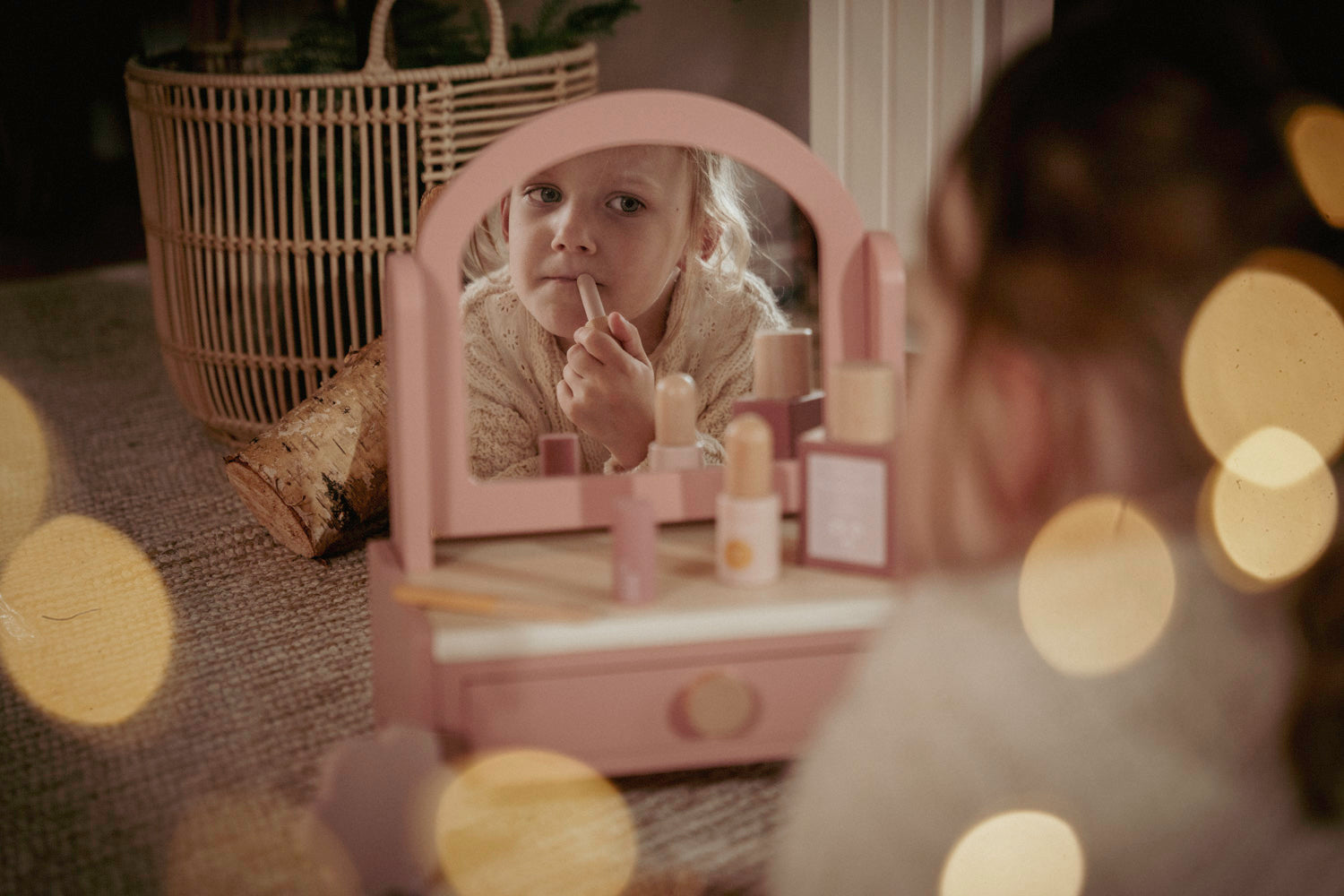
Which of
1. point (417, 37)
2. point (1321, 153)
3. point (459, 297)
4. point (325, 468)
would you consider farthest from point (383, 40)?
point (1321, 153)

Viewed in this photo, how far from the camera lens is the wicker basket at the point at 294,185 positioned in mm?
1387

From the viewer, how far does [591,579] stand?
76cm

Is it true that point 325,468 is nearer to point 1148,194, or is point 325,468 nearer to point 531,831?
point 531,831

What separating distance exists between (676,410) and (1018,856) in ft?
1.24

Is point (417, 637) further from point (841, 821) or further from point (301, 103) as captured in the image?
point (301, 103)

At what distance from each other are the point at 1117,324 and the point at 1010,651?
0.15m

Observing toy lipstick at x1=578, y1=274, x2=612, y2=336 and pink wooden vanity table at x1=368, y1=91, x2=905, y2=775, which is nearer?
pink wooden vanity table at x1=368, y1=91, x2=905, y2=775

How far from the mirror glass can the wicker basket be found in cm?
35

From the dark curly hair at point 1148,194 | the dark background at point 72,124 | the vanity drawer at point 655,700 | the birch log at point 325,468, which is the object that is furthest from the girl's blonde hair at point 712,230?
the dark background at point 72,124

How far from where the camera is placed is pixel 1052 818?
57 centimetres

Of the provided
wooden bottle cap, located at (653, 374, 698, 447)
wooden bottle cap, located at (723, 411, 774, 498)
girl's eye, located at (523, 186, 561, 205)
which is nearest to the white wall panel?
girl's eye, located at (523, 186, 561, 205)

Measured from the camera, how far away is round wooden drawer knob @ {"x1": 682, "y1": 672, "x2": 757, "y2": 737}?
715 mm

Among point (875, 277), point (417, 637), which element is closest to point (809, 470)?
point (875, 277)

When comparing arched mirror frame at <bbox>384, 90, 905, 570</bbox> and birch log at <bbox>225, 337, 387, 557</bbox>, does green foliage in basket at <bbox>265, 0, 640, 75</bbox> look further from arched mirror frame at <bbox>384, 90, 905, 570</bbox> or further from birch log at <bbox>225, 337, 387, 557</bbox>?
arched mirror frame at <bbox>384, 90, 905, 570</bbox>
